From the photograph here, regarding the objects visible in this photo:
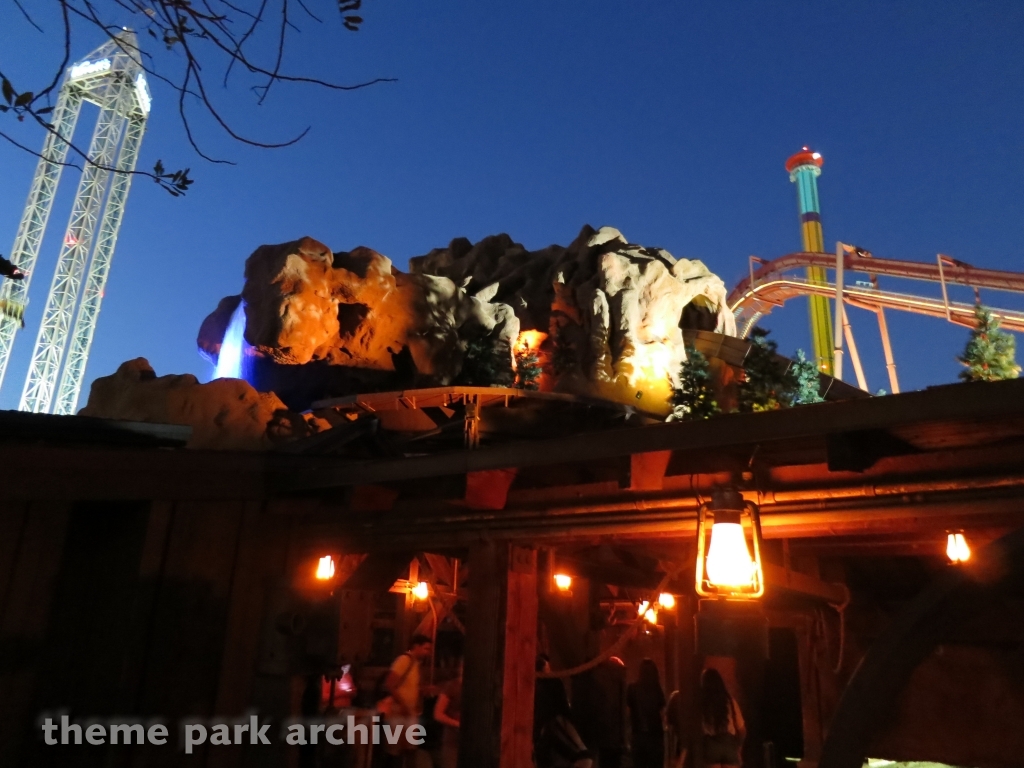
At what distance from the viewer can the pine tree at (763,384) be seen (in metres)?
23.1

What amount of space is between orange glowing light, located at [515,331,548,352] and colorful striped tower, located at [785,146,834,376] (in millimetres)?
13898

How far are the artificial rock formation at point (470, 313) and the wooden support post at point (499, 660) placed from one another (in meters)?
20.4

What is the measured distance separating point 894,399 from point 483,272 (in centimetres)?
3247

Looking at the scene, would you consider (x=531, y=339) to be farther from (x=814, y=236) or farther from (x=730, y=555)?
(x=814, y=236)

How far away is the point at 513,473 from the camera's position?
4.74 m

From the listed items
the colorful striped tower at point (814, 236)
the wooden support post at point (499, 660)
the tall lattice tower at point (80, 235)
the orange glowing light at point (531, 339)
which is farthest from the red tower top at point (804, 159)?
the wooden support post at point (499, 660)

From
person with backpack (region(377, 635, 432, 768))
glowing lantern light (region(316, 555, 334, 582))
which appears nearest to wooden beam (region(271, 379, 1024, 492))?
glowing lantern light (region(316, 555, 334, 582))

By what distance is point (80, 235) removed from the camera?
57.7 m

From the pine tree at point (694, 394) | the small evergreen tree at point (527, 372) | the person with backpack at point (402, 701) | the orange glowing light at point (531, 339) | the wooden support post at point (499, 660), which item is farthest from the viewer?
the orange glowing light at point (531, 339)

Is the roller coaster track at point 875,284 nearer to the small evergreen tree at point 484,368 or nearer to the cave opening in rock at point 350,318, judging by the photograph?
the small evergreen tree at point 484,368

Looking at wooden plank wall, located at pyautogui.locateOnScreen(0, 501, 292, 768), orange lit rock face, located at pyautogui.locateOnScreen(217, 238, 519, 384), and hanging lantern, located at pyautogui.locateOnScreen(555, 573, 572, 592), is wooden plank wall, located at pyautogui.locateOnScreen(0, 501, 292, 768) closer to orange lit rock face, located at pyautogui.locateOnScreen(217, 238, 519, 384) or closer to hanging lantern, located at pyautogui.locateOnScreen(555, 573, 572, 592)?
hanging lantern, located at pyautogui.locateOnScreen(555, 573, 572, 592)

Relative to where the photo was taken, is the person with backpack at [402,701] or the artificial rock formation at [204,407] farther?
the artificial rock formation at [204,407]

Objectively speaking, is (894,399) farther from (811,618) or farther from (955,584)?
(811,618)

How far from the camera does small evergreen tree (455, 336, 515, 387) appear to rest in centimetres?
2789
